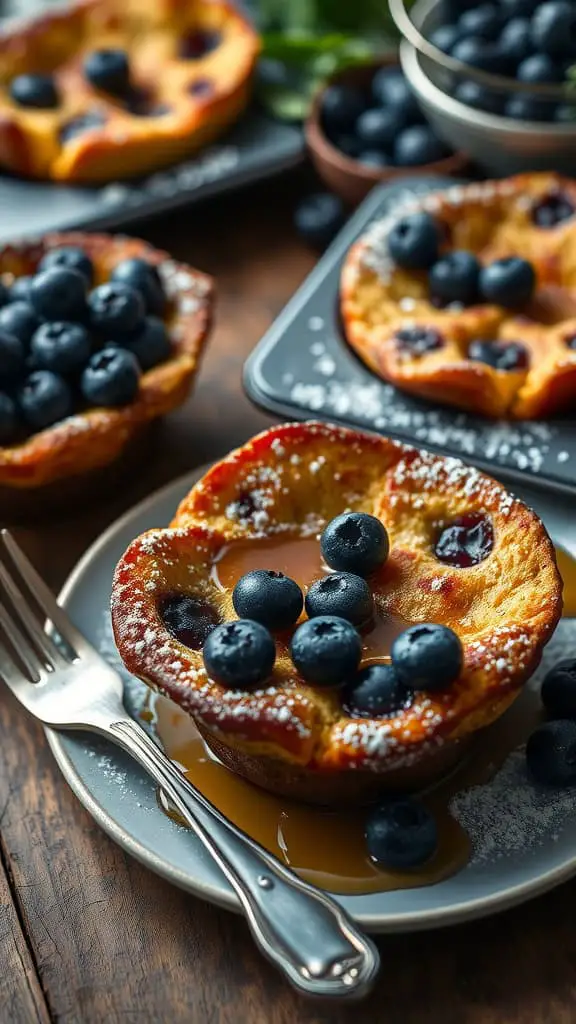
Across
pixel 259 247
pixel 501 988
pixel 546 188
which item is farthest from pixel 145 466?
pixel 501 988

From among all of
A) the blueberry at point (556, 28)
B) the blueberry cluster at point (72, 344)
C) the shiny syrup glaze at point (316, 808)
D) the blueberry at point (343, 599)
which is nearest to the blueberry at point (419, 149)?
the blueberry at point (556, 28)

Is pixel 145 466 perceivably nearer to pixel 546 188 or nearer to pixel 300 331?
pixel 300 331

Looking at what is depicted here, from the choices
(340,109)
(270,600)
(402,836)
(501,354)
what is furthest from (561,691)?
(340,109)

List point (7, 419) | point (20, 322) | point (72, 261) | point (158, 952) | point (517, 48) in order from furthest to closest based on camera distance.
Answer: point (517, 48)
point (72, 261)
point (20, 322)
point (7, 419)
point (158, 952)

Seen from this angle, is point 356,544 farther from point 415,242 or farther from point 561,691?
point 415,242

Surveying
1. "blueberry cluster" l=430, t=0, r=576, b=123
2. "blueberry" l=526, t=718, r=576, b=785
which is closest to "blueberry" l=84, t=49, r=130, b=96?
"blueberry cluster" l=430, t=0, r=576, b=123

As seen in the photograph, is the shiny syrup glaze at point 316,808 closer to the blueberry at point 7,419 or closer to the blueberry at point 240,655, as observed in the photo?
the blueberry at point 240,655
